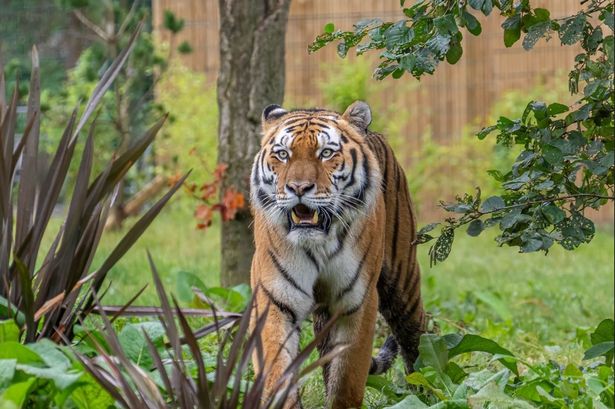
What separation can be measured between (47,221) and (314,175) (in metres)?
0.89

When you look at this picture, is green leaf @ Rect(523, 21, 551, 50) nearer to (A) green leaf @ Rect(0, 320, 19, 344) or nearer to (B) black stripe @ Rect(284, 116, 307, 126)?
(B) black stripe @ Rect(284, 116, 307, 126)

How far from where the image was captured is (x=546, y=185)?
10.8 ft

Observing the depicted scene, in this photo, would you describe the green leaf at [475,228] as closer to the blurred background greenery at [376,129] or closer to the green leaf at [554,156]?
the green leaf at [554,156]

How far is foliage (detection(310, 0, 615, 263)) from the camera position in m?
3.15

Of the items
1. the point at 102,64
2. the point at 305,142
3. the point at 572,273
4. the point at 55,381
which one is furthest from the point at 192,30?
the point at 55,381

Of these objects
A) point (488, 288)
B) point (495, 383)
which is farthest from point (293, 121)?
point (488, 288)

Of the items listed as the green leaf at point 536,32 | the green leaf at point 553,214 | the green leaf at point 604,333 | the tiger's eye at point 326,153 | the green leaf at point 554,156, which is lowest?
the green leaf at point 604,333

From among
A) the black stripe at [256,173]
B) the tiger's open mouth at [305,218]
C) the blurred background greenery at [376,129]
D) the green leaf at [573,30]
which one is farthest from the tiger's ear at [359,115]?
the blurred background greenery at [376,129]

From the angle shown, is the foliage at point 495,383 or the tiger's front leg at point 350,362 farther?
the tiger's front leg at point 350,362

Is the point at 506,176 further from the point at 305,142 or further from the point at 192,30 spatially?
the point at 192,30

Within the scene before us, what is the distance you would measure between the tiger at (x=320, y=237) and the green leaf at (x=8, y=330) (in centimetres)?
85

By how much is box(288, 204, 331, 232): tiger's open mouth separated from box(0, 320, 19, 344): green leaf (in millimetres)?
1011

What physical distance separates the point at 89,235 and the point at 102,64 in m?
7.55

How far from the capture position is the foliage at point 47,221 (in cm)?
351
